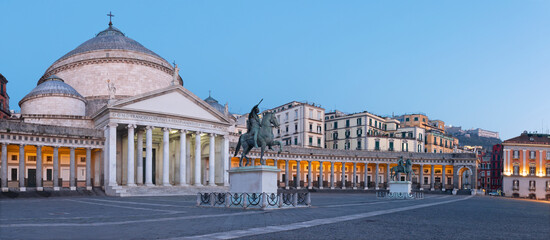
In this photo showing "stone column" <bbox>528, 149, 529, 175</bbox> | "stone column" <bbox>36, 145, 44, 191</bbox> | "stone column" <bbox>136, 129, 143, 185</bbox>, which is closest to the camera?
"stone column" <bbox>36, 145, 44, 191</bbox>

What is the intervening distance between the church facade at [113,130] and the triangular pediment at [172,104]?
0.12 metres

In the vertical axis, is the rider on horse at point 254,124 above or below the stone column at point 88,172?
above

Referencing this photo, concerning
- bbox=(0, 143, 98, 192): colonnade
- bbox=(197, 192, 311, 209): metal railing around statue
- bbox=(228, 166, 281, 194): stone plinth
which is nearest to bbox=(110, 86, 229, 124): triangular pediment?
bbox=(0, 143, 98, 192): colonnade

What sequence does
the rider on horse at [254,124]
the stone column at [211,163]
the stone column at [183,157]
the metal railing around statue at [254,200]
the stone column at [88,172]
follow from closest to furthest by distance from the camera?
1. the metal railing around statue at [254,200]
2. the rider on horse at [254,124]
3. the stone column at [88,172]
4. the stone column at [183,157]
5. the stone column at [211,163]

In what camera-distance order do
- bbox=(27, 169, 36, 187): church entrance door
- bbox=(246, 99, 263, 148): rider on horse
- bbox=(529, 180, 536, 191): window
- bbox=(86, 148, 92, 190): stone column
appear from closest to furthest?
bbox=(246, 99, 263, 148): rider on horse, bbox=(86, 148, 92, 190): stone column, bbox=(27, 169, 36, 187): church entrance door, bbox=(529, 180, 536, 191): window

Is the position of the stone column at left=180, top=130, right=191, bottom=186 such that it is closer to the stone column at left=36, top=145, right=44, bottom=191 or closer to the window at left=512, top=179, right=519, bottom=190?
the stone column at left=36, top=145, right=44, bottom=191

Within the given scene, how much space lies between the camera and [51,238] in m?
12.5

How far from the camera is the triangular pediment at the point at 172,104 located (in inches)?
1961

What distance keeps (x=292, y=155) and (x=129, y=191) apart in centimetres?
3539

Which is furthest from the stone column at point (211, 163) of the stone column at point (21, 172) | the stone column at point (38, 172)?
the stone column at point (21, 172)

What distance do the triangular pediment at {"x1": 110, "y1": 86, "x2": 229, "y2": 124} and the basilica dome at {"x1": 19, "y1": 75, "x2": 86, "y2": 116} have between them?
46.8 ft

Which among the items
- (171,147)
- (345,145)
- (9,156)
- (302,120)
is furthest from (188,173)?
(345,145)

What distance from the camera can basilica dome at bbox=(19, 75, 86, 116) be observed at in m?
58.1

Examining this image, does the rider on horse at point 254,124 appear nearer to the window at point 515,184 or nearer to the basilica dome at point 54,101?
the basilica dome at point 54,101
